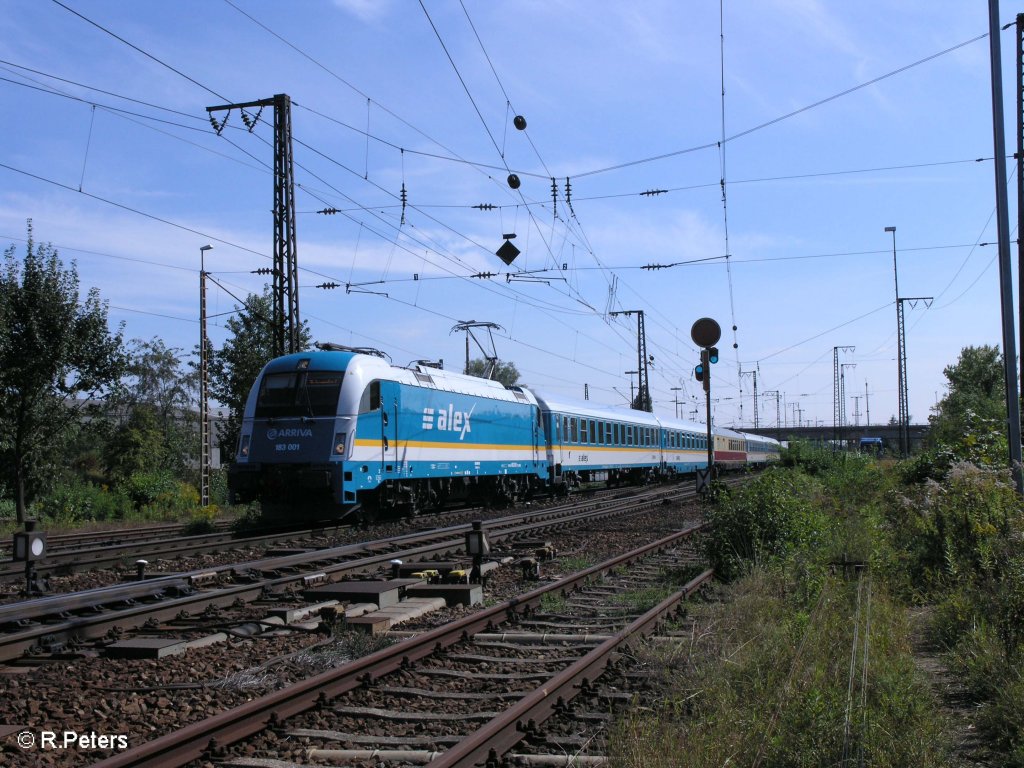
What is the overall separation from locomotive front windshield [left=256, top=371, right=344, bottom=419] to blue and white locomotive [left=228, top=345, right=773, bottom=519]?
19 millimetres

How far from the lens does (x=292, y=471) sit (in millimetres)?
16781

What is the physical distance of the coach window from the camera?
56.4 feet

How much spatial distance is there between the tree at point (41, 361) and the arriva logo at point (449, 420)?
8.58 meters

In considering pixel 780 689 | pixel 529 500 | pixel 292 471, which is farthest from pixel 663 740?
pixel 529 500

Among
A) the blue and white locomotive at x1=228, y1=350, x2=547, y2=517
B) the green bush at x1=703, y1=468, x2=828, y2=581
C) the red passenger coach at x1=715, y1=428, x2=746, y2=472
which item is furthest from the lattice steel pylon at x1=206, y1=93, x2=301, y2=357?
the red passenger coach at x1=715, y1=428, x2=746, y2=472

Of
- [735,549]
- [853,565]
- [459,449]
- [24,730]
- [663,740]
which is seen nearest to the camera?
[663,740]

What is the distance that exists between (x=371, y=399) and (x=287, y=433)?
1700mm

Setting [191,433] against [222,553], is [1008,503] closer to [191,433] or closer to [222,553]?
[222,553]

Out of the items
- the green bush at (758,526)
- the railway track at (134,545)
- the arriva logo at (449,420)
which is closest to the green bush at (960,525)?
the green bush at (758,526)

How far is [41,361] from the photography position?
70.7 ft

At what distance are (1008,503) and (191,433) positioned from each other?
62.3 meters

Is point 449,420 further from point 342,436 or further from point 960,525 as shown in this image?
point 960,525

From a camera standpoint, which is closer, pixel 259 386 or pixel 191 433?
pixel 259 386

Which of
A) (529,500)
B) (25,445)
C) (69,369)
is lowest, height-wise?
(529,500)
